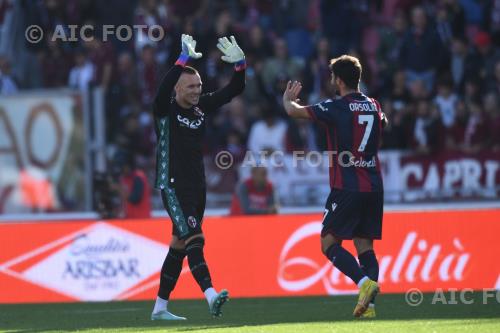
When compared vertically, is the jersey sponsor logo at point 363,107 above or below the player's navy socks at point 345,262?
above

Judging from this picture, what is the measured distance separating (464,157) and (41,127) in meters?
6.17

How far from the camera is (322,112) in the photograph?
10.2 m

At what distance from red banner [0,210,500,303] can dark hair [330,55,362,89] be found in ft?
12.1

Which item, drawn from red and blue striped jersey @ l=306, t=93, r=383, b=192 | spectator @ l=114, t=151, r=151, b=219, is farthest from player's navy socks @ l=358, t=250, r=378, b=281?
spectator @ l=114, t=151, r=151, b=219

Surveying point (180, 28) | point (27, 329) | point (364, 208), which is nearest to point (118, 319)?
point (27, 329)

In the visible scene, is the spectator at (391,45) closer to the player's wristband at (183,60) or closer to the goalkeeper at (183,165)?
the goalkeeper at (183,165)

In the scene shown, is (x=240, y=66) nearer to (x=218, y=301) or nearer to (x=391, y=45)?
(x=218, y=301)

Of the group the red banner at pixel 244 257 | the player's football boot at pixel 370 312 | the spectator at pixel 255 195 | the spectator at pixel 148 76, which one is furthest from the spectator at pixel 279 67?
the player's football boot at pixel 370 312

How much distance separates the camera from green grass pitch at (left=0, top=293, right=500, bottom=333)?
9.69m

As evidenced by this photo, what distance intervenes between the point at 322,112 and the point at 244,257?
389cm

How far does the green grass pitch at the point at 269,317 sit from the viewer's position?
969 cm

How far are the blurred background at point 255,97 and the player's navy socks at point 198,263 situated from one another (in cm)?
514

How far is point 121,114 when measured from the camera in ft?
64.5

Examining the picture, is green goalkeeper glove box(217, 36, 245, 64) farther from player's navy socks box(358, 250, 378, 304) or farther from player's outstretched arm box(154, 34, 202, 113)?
player's navy socks box(358, 250, 378, 304)
